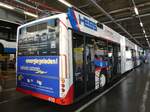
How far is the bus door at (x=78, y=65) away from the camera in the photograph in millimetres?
4625

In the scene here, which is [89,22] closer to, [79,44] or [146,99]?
[79,44]

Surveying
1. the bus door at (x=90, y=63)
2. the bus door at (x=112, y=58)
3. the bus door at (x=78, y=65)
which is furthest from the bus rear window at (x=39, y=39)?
the bus door at (x=112, y=58)

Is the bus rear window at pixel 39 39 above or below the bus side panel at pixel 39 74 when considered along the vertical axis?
above

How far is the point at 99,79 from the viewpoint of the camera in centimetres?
647

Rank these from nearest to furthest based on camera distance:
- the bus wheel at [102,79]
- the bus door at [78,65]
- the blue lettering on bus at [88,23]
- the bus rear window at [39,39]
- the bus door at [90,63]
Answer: the bus rear window at [39,39] → the bus door at [78,65] → the blue lettering on bus at [88,23] → the bus door at [90,63] → the bus wheel at [102,79]

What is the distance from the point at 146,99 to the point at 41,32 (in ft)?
14.4

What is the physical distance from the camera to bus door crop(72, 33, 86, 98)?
15.2 ft

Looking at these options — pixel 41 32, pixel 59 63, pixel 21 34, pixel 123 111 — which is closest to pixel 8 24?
pixel 21 34

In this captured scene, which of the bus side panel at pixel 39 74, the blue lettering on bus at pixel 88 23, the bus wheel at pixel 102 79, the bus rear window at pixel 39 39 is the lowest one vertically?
the bus wheel at pixel 102 79

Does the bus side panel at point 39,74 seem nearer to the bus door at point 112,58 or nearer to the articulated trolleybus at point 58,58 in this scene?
the articulated trolleybus at point 58,58

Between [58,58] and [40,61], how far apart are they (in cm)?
76

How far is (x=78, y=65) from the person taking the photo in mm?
4836

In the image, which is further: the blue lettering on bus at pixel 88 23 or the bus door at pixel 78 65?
the blue lettering on bus at pixel 88 23

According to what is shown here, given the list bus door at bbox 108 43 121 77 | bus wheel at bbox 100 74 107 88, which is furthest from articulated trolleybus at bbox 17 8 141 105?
bus door at bbox 108 43 121 77
